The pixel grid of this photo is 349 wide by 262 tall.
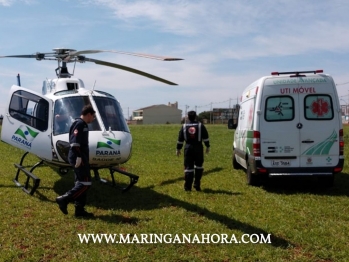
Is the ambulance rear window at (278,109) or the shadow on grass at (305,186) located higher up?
the ambulance rear window at (278,109)

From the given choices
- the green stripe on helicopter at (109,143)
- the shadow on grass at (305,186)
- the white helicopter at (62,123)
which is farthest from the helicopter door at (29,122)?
the shadow on grass at (305,186)

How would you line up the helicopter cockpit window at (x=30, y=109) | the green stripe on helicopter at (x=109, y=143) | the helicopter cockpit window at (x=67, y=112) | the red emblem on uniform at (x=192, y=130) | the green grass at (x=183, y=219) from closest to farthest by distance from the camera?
the green grass at (x=183, y=219) < the green stripe on helicopter at (x=109, y=143) < the helicopter cockpit window at (x=67, y=112) < the helicopter cockpit window at (x=30, y=109) < the red emblem on uniform at (x=192, y=130)

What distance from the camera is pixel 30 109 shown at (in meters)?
8.33

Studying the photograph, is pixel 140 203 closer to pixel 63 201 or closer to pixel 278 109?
pixel 63 201

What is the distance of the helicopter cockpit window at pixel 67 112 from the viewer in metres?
7.73

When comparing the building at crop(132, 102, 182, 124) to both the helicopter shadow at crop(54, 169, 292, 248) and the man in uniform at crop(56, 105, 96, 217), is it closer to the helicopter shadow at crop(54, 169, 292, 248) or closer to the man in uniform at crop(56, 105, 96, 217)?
the helicopter shadow at crop(54, 169, 292, 248)

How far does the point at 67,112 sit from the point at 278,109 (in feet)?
15.0

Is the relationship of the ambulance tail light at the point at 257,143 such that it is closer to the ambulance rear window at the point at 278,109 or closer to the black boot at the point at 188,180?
the ambulance rear window at the point at 278,109

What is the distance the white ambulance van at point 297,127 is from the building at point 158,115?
79.5 m

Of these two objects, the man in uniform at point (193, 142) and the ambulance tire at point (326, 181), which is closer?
the man in uniform at point (193, 142)

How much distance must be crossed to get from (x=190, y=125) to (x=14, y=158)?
30.9 feet

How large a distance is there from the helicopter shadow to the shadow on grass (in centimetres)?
136

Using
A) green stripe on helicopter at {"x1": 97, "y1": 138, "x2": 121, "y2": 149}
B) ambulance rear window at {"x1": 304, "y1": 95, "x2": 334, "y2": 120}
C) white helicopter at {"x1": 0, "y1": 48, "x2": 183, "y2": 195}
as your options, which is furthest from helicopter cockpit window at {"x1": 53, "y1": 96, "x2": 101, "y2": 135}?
ambulance rear window at {"x1": 304, "y1": 95, "x2": 334, "y2": 120}

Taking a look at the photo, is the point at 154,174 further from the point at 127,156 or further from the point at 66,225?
the point at 66,225
